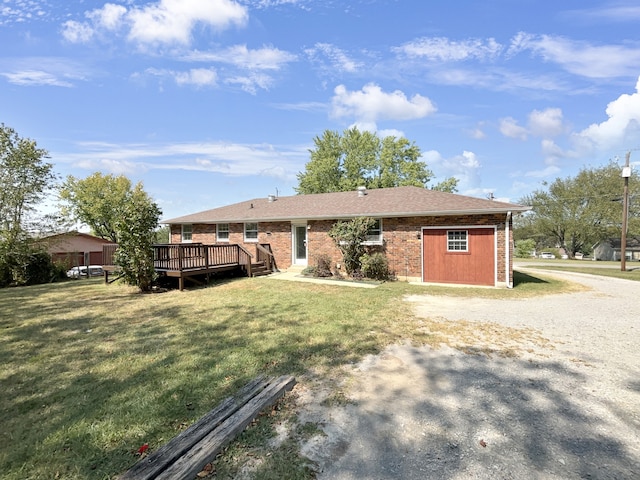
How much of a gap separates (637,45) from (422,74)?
23.6 feet

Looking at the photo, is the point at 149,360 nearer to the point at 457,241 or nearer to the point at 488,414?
the point at 488,414

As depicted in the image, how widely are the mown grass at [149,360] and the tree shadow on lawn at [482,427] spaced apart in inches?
25.5

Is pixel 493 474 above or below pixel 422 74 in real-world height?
below

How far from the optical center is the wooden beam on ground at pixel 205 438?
82.8 inches

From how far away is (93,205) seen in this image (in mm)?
32031

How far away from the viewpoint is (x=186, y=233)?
17.6m

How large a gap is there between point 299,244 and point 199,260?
484 cm

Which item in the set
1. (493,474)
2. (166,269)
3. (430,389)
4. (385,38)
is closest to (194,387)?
(430,389)

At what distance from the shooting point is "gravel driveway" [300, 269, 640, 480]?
7.52 ft

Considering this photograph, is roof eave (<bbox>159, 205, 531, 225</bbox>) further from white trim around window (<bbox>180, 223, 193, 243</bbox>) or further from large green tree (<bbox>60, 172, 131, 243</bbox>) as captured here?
large green tree (<bbox>60, 172, 131, 243</bbox>)

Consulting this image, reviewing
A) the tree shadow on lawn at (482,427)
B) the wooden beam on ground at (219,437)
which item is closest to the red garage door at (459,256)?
the tree shadow on lawn at (482,427)

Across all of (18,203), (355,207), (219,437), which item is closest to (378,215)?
(355,207)

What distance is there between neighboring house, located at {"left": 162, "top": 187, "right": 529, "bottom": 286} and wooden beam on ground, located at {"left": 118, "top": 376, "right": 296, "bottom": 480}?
991 cm

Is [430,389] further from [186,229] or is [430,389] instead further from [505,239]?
[186,229]
